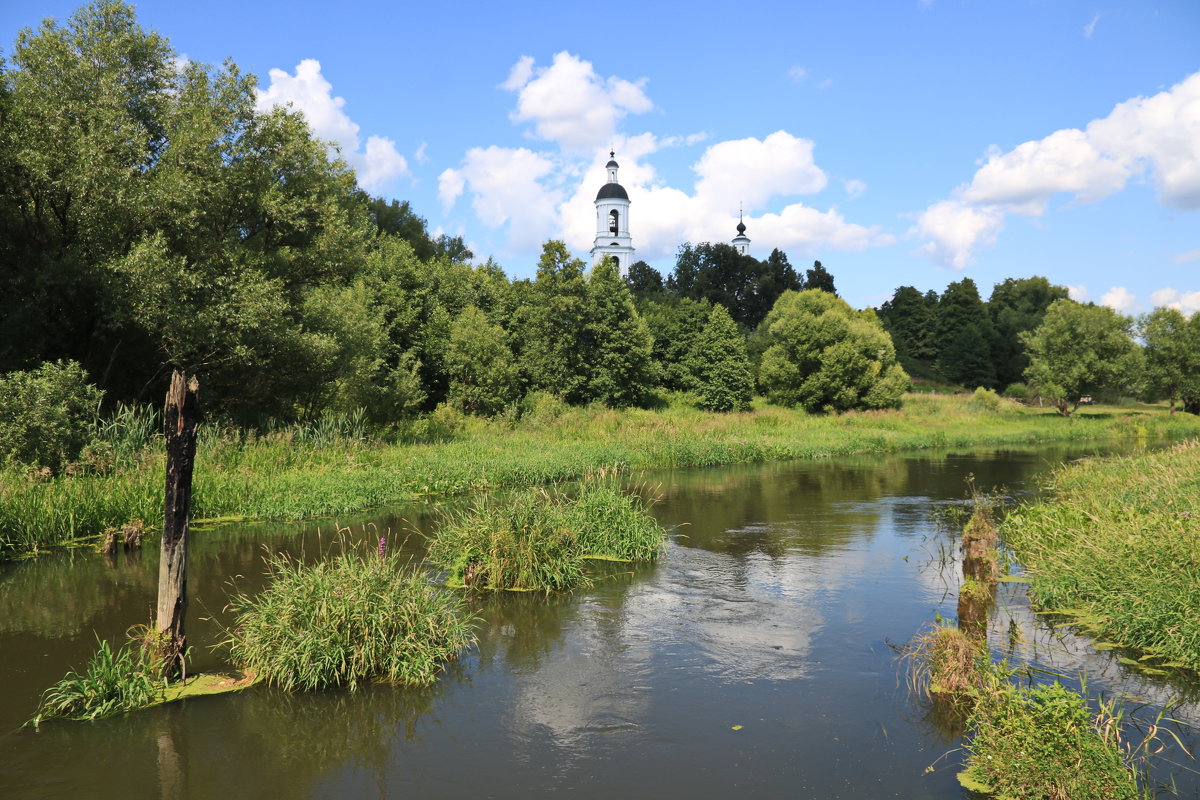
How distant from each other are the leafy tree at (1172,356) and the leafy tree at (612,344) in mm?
30792

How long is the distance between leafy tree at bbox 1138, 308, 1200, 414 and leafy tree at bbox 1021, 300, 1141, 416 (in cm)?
121

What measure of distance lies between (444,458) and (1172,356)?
4593cm

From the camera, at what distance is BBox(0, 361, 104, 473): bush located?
1414 cm

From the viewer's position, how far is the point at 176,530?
24.2ft

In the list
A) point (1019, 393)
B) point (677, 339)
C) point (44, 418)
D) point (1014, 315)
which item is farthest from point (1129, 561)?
point (1014, 315)

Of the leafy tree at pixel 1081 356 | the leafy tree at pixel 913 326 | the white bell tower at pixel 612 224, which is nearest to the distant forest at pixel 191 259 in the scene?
the leafy tree at pixel 1081 356

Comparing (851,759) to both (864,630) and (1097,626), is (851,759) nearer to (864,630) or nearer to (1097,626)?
(864,630)

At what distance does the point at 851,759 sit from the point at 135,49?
74.3 feet

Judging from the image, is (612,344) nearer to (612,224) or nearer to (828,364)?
(828,364)

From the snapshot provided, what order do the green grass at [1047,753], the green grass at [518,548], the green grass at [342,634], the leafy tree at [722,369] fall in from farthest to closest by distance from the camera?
the leafy tree at [722,369] → the green grass at [518,548] → the green grass at [342,634] → the green grass at [1047,753]

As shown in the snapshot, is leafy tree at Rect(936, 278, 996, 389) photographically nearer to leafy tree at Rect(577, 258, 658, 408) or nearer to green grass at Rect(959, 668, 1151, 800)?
leafy tree at Rect(577, 258, 658, 408)

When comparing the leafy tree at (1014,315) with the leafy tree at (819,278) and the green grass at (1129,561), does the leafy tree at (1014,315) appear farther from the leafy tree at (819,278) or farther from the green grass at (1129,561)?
the green grass at (1129,561)

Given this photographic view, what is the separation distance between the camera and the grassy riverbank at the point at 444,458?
1351cm

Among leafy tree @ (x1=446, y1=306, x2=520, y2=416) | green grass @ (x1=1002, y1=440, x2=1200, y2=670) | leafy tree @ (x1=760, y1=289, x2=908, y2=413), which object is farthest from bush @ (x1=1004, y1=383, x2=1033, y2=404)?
green grass @ (x1=1002, y1=440, x2=1200, y2=670)
